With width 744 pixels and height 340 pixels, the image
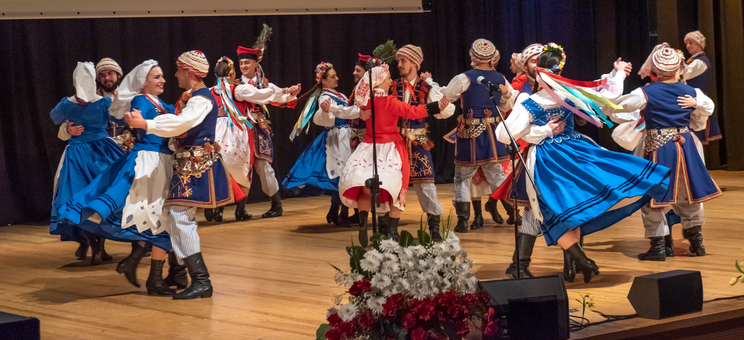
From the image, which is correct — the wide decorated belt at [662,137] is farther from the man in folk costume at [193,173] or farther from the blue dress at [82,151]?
the blue dress at [82,151]

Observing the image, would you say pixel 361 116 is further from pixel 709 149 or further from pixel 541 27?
pixel 709 149

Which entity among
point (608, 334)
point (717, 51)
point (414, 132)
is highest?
point (717, 51)

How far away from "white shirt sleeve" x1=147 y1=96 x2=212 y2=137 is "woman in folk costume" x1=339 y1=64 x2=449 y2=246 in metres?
1.32

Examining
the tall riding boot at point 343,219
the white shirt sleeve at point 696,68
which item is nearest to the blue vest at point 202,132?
the tall riding boot at point 343,219

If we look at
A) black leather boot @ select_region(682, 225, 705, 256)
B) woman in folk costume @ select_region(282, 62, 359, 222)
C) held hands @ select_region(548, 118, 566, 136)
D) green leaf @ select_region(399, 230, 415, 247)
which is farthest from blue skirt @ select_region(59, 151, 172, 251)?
black leather boot @ select_region(682, 225, 705, 256)

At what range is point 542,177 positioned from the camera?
13.3 feet

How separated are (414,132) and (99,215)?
6.97ft

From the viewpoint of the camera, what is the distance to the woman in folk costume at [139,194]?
4191 millimetres

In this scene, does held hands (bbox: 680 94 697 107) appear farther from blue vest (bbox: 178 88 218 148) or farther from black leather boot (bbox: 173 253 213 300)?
black leather boot (bbox: 173 253 213 300)

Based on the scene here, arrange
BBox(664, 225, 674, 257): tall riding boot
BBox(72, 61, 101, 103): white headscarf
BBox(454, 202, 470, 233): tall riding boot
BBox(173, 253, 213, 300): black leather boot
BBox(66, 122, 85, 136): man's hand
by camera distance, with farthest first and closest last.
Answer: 1. BBox(454, 202, 470, 233): tall riding boot
2. BBox(66, 122, 85, 136): man's hand
3. BBox(72, 61, 101, 103): white headscarf
4. BBox(664, 225, 674, 257): tall riding boot
5. BBox(173, 253, 213, 300): black leather boot

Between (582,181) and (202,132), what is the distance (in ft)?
6.23

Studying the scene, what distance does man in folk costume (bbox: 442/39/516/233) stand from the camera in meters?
5.86

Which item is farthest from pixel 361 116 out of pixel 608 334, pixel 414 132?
pixel 608 334

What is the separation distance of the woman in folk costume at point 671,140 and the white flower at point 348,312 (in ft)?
8.69
